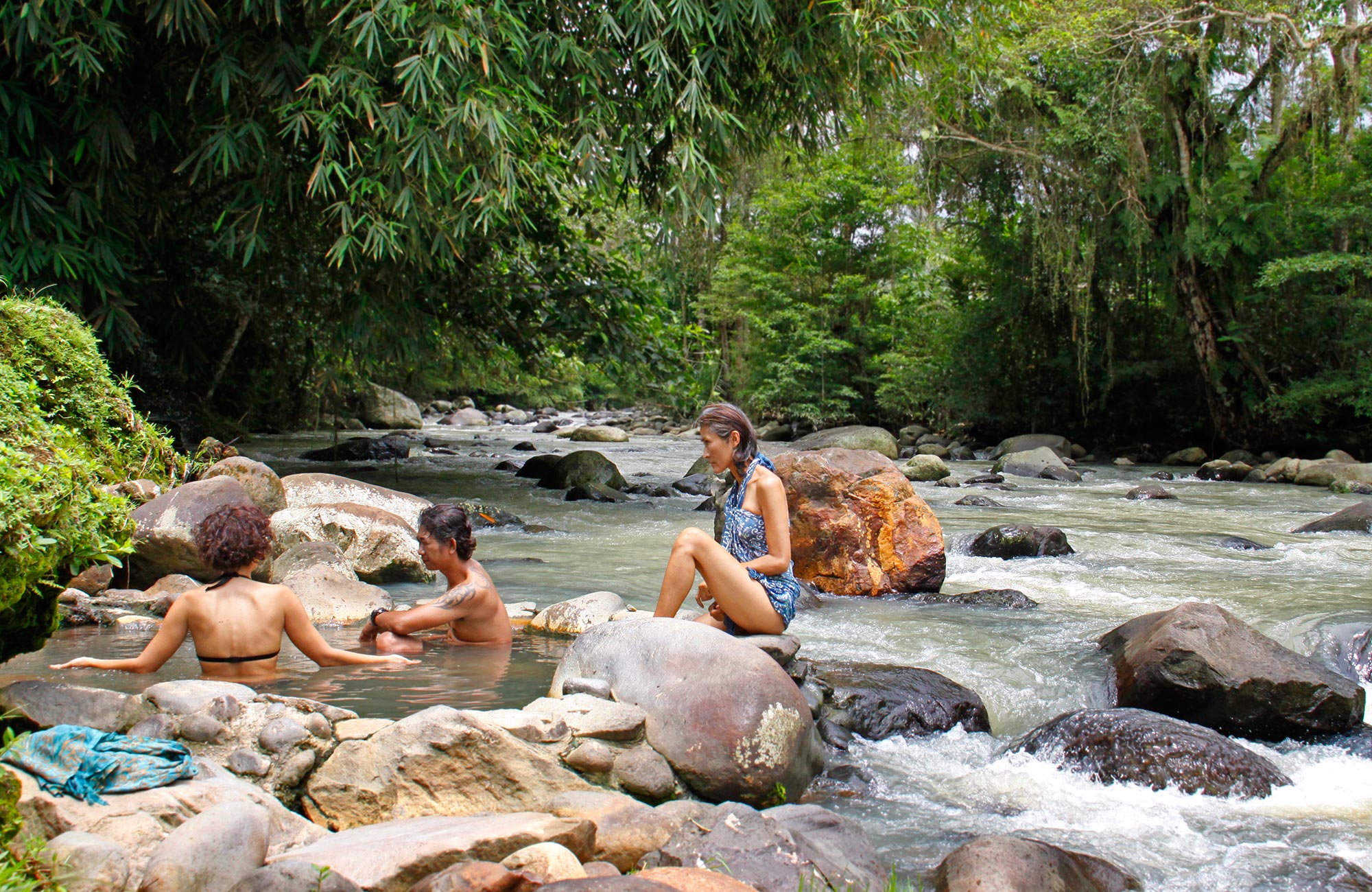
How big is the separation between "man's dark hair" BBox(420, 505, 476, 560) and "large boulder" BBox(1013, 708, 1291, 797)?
2999mm

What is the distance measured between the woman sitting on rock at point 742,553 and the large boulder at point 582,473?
30.8 feet

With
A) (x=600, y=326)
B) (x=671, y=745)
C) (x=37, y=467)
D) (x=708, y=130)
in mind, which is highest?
(x=708, y=130)

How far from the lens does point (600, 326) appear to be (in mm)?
13477

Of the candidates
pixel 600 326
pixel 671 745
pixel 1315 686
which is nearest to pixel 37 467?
pixel 671 745

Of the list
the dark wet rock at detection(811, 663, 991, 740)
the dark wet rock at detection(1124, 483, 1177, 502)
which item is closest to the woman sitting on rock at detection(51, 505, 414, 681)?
the dark wet rock at detection(811, 663, 991, 740)

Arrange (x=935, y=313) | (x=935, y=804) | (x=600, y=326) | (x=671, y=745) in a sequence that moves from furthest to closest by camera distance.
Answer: (x=935, y=313) → (x=600, y=326) → (x=935, y=804) → (x=671, y=745)

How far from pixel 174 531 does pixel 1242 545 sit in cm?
997

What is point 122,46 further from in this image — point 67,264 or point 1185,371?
point 1185,371

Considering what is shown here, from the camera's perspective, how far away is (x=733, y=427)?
5359mm

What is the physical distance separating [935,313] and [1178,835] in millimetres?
23548

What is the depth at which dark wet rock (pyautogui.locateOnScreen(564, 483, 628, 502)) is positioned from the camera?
1405 centimetres

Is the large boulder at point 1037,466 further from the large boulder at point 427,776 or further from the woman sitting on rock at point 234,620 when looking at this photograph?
the large boulder at point 427,776

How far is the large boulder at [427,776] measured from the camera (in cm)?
363

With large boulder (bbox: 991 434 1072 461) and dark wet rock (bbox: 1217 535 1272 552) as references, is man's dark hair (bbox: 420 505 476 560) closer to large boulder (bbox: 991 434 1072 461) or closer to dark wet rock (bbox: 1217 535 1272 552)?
dark wet rock (bbox: 1217 535 1272 552)
